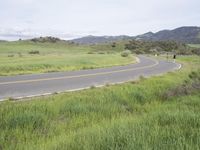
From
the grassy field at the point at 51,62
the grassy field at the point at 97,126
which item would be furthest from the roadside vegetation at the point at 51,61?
the grassy field at the point at 97,126

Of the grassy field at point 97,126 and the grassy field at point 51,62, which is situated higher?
the grassy field at point 97,126

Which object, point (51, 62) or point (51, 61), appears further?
point (51, 61)

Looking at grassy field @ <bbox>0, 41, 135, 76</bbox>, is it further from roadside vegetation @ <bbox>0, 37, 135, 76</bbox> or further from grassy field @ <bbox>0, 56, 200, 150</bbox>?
grassy field @ <bbox>0, 56, 200, 150</bbox>

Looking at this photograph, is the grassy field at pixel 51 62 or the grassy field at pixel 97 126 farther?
the grassy field at pixel 51 62

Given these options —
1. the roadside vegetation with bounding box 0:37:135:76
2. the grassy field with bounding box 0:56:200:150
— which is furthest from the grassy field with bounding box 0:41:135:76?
the grassy field with bounding box 0:56:200:150

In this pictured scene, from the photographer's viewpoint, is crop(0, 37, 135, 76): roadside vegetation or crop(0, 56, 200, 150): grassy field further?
crop(0, 37, 135, 76): roadside vegetation

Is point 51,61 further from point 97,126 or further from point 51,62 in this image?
point 97,126

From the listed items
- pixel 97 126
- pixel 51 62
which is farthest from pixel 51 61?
pixel 97 126

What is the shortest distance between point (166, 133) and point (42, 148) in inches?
79.9

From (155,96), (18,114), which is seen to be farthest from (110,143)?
(155,96)

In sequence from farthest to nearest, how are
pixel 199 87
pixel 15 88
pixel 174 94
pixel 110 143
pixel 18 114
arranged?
pixel 15 88 < pixel 199 87 < pixel 174 94 < pixel 18 114 < pixel 110 143

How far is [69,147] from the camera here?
5.09 m

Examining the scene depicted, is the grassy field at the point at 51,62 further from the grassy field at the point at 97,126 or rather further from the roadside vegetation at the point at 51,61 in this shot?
the grassy field at the point at 97,126

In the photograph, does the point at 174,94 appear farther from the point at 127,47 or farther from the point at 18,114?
the point at 127,47
